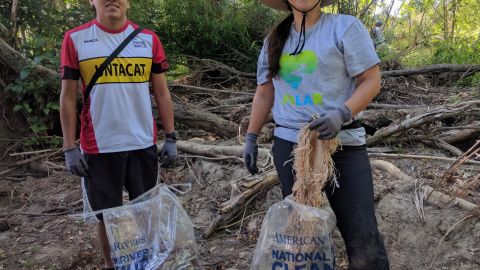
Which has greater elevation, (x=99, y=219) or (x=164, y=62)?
(x=164, y=62)

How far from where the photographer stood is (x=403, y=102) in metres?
5.92

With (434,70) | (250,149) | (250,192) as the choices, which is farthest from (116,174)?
(434,70)

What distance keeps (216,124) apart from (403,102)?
106 inches

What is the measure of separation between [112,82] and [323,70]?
1122 millimetres

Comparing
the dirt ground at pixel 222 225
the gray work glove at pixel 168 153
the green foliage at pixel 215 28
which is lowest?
the dirt ground at pixel 222 225

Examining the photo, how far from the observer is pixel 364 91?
71.1 inches

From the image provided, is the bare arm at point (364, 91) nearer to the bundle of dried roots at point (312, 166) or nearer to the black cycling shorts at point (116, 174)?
the bundle of dried roots at point (312, 166)

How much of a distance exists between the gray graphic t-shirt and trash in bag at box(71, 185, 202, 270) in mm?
895

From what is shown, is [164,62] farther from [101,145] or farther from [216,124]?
[216,124]

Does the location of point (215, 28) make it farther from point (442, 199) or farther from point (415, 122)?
point (442, 199)

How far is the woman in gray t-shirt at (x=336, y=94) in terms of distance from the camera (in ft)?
5.89

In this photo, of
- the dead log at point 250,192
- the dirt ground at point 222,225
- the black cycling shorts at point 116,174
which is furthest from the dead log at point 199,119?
the black cycling shorts at point 116,174

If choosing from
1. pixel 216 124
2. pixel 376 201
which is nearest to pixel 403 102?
pixel 216 124

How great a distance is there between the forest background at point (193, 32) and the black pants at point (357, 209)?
12.2 ft
